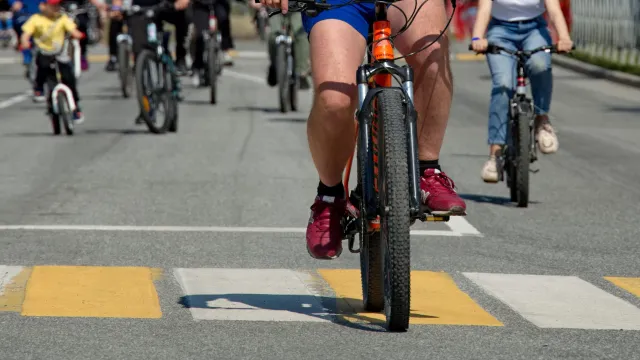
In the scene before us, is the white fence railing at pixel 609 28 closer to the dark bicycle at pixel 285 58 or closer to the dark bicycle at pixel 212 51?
the dark bicycle at pixel 212 51

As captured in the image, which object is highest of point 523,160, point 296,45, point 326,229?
point 326,229

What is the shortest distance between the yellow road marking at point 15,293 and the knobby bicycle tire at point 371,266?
1.29m

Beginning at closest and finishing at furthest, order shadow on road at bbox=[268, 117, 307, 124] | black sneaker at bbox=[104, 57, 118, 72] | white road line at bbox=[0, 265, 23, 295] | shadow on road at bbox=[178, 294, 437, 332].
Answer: shadow on road at bbox=[178, 294, 437, 332]
white road line at bbox=[0, 265, 23, 295]
shadow on road at bbox=[268, 117, 307, 124]
black sneaker at bbox=[104, 57, 118, 72]

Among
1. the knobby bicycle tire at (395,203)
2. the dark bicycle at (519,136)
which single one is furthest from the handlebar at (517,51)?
the knobby bicycle tire at (395,203)

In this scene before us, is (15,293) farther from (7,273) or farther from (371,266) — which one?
(371,266)

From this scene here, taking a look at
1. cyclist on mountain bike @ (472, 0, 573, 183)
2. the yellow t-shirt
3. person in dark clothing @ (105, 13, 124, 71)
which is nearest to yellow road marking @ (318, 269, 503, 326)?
cyclist on mountain bike @ (472, 0, 573, 183)

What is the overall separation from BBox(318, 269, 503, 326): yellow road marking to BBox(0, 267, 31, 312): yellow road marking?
4.03 ft

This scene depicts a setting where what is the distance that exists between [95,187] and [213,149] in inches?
121

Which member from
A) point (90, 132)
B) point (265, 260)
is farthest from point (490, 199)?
point (90, 132)

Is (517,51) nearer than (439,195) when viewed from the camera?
No

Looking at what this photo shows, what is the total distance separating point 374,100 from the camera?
531 centimetres

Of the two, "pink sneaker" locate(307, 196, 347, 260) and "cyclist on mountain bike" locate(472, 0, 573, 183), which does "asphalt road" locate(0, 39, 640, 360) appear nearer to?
"pink sneaker" locate(307, 196, 347, 260)

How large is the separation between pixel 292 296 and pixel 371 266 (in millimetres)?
636

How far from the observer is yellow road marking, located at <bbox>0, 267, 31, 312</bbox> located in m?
5.89
